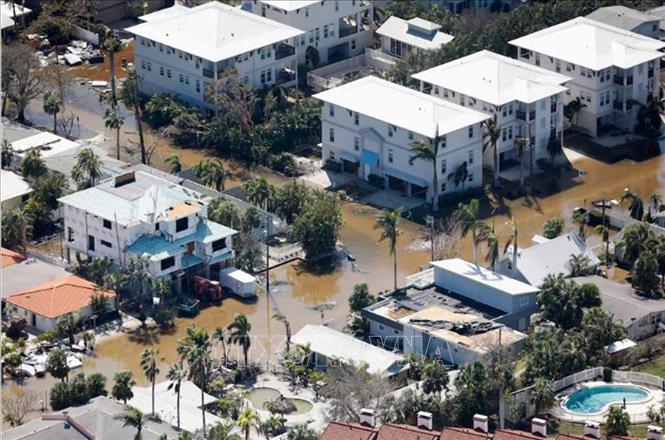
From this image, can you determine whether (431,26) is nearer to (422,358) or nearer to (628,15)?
(628,15)

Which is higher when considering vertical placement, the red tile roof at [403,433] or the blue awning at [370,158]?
the red tile roof at [403,433]

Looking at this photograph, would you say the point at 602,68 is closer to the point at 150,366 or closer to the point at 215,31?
the point at 215,31

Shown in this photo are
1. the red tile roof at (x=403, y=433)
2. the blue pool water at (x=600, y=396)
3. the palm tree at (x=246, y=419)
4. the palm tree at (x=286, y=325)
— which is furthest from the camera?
the palm tree at (x=286, y=325)

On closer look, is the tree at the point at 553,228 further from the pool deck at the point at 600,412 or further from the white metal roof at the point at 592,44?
the white metal roof at the point at 592,44

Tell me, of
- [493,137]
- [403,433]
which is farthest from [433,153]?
[403,433]

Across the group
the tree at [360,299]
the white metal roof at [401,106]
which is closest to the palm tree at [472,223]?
the tree at [360,299]

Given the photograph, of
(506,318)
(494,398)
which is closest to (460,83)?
(506,318)

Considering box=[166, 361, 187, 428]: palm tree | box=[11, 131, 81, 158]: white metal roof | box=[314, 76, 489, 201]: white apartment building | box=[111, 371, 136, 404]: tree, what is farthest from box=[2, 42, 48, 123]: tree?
box=[166, 361, 187, 428]: palm tree
